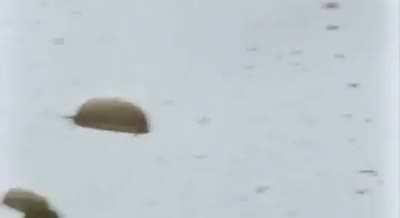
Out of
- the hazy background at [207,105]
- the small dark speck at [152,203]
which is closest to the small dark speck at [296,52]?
the hazy background at [207,105]

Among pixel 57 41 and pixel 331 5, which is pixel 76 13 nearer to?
pixel 57 41

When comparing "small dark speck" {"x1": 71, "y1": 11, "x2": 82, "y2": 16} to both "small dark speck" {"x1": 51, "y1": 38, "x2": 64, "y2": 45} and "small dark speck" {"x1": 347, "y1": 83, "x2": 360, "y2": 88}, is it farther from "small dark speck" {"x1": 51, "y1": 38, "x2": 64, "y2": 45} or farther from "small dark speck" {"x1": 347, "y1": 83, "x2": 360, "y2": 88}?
"small dark speck" {"x1": 347, "y1": 83, "x2": 360, "y2": 88}

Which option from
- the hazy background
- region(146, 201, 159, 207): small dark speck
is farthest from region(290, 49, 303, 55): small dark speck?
region(146, 201, 159, 207): small dark speck

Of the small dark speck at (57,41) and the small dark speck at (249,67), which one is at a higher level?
the small dark speck at (57,41)

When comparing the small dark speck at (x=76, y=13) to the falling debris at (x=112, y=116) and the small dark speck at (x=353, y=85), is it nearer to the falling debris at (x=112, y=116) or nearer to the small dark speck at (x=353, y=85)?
the falling debris at (x=112, y=116)

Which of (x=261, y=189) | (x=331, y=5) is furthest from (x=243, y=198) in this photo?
(x=331, y=5)

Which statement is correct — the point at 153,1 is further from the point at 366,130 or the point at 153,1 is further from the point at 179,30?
the point at 366,130

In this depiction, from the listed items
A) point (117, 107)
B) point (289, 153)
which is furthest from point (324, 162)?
point (117, 107)

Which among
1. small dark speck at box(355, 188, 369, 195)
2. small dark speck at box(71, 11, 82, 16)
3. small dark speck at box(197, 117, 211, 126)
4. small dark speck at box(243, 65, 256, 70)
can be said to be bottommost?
small dark speck at box(355, 188, 369, 195)
